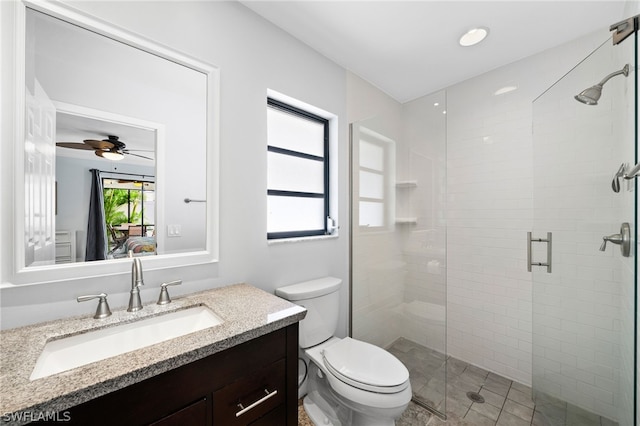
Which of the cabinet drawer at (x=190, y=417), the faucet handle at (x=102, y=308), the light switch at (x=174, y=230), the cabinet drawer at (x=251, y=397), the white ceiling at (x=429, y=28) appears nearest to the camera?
the cabinet drawer at (x=190, y=417)

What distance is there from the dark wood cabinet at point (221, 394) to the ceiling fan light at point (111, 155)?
918 mm

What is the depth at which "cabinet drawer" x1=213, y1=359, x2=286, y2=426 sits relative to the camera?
0.87m

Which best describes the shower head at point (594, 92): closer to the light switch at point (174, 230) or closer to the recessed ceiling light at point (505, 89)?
the recessed ceiling light at point (505, 89)

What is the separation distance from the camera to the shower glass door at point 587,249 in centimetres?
110

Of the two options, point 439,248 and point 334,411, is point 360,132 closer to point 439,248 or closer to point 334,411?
point 439,248

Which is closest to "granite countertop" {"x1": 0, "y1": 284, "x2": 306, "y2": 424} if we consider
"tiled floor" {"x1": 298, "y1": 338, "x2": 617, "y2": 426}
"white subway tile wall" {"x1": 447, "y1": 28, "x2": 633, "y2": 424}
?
"tiled floor" {"x1": 298, "y1": 338, "x2": 617, "y2": 426}

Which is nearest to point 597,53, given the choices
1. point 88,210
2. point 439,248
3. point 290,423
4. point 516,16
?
point 516,16

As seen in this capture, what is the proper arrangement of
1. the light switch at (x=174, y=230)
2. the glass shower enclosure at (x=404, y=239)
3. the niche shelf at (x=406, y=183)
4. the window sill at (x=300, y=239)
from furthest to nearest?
the niche shelf at (x=406, y=183) → the glass shower enclosure at (x=404, y=239) → the window sill at (x=300, y=239) → the light switch at (x=174, y=230)

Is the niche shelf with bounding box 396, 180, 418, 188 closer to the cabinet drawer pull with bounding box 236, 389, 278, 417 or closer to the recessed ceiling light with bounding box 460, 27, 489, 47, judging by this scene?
the recessed ceiling light with bounding box 460, 27, 489, 47

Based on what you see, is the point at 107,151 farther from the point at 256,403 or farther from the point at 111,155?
the point at 256,403

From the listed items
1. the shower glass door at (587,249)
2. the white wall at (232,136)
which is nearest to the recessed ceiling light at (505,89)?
the shower glass door at (587,249)

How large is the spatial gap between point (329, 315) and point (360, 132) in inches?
56.9

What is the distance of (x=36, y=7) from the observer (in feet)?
3.15

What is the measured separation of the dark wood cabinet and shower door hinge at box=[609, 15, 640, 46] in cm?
159
